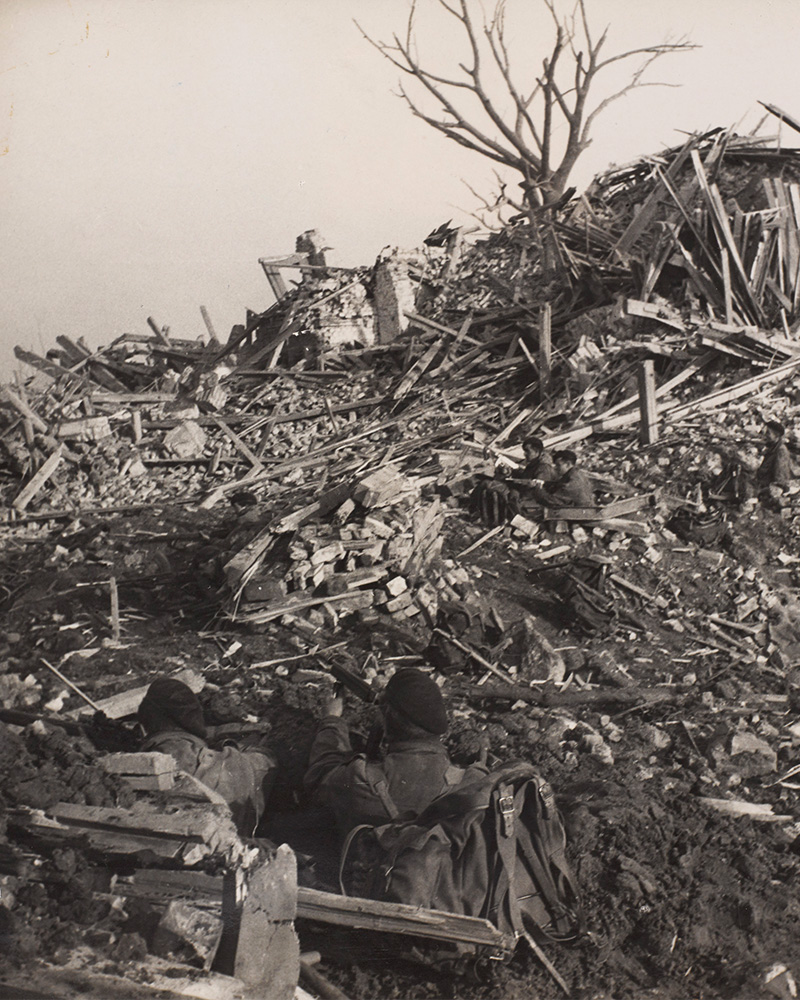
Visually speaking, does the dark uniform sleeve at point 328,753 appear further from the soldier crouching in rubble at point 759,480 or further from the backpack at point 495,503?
the soldier crouching in rubble at point 759,480

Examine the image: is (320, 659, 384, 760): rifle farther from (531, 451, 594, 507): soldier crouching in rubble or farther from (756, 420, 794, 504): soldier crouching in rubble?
(756, 420, 794, 504): soldier crouching in rubble

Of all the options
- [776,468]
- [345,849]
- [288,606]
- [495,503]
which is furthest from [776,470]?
[345,849]

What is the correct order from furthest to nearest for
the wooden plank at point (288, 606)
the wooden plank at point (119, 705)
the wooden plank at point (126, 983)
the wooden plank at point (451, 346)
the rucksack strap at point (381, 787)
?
the wooden plank at point (451, 346) < the wooden plank at point (288, 606) < the wooden plank at point (119, 705) < the rucksack strap at point (381, 787) < the wooden plank at point (126, 983)

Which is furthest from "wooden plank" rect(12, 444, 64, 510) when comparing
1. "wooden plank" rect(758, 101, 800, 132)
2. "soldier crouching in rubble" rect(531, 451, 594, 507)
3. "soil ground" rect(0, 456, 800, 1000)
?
"wooden plank" rect(758, 101, 800, 132)

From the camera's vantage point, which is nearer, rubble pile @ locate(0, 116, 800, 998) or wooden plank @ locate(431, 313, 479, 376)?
rubble pile @ locate(0, 116, 800, 998)

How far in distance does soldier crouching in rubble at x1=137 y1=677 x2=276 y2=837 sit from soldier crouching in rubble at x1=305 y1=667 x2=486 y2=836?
32cm

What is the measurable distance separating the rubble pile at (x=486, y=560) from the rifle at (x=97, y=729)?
0.52ft

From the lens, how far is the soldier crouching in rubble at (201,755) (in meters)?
3.85

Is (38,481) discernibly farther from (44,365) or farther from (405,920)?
(405,920)

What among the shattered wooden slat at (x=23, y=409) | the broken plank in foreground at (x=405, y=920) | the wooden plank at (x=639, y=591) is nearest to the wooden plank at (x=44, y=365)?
the shattered wooden slat at (x=23, y=409)

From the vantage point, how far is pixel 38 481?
33.7 ft

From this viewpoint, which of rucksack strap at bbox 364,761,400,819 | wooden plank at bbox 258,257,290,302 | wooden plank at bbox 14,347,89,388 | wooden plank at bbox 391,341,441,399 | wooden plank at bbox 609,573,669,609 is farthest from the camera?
wooden plank at bbox 258,257,290,302

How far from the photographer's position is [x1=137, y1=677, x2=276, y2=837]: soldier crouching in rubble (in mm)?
3854

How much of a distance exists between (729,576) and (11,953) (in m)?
6.03
